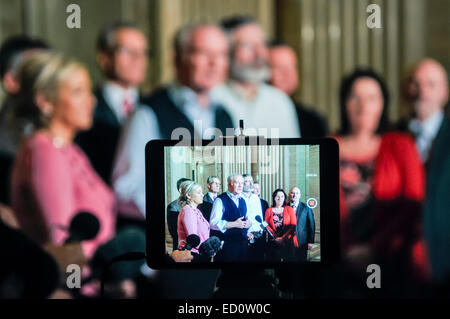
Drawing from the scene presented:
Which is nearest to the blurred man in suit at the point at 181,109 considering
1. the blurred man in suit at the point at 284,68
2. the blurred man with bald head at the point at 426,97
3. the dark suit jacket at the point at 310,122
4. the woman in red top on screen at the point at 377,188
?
the blurred man in suit at the point at 284,68

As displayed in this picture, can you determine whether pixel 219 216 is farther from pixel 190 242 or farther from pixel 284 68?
pixel 284 68

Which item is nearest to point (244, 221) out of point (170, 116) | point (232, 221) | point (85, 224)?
point (232, 221)

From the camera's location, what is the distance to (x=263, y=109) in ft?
8.73

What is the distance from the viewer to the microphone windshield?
1031 mm

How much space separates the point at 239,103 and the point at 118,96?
0.54 m

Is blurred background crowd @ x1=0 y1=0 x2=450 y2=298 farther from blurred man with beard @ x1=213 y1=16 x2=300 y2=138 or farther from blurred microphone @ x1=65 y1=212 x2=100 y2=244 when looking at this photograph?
blurred microphone @ x1=65 y1=212 x2=100 y2=244

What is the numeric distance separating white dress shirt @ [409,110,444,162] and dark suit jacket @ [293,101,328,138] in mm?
391

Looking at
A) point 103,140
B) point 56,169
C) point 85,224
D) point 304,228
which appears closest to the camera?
point 304,228

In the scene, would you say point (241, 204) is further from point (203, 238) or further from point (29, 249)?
point (29, 249)

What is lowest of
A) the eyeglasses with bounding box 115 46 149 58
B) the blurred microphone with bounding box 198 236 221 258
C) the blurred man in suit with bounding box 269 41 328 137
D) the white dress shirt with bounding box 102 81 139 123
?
the blurred microphone with bounding box 198 236 221 258

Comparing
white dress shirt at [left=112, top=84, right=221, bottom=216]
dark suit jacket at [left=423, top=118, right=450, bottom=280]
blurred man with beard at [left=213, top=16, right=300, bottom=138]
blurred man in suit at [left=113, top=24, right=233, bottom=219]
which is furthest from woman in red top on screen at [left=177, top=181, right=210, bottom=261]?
dark suit jacket at [left=423, top=118, right=450, bottom=280]

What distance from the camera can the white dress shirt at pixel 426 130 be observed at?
2650 mm

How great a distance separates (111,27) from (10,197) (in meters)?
0.88
